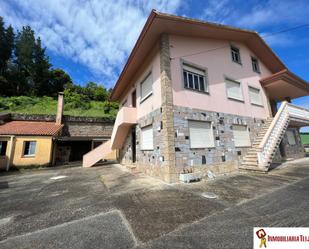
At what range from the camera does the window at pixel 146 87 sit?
8500mm

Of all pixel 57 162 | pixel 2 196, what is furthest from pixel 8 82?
pixel 2 196

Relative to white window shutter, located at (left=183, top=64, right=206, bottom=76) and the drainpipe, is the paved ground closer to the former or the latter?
white window shutter, located at (left=183, top=64, right=206, bottom=76)

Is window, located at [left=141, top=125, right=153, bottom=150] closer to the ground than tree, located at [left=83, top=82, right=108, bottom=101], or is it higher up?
closer to the ground

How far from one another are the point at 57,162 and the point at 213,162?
1651 cm

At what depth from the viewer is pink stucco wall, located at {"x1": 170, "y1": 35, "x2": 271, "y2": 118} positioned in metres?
7.33

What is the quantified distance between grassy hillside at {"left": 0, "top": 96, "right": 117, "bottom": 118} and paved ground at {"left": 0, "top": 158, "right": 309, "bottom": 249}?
67.2 ft

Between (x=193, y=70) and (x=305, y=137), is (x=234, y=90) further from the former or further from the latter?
(x=305, y=137)

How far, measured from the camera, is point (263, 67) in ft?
42.9

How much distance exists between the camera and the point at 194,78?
7984 millimetres

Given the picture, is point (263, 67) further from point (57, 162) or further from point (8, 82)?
point (8, 82)

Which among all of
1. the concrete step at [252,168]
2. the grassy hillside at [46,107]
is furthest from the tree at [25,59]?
the concrete step at [252,168]

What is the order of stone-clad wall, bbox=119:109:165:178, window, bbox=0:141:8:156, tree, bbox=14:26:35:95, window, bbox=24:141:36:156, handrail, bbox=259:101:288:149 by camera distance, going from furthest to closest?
tree, bbox=14:26:35:95 < window, bbox=24:141:36:156 < window, bbox=0:141:8:156 < handrail, bbox=259:101:288:149 < stone-clad wall, bbox=119:109:165:178

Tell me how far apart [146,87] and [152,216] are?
708 centimetres

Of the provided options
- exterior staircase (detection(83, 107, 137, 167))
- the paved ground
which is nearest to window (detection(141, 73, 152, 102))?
exterior staircase (detection(83, 107, 137, 167))
